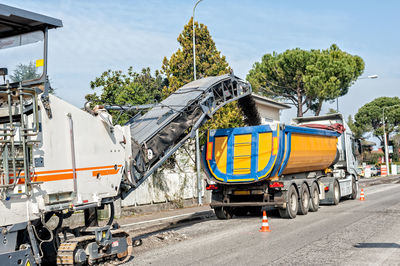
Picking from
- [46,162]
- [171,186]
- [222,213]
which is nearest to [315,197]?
[222,213]

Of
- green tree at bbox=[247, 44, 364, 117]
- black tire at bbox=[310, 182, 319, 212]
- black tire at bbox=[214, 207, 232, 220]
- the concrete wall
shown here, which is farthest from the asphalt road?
green tree at bbox=[247, 44, 364, 117]

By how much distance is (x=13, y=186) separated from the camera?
6758 mm

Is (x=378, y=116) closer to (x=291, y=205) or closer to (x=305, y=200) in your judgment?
(x=305, y=200)

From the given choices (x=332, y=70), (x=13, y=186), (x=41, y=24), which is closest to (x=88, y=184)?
(x=13, y=186)

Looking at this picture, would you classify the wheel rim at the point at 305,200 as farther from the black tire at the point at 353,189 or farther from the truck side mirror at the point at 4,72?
the truck side mirror at the point at 4,72

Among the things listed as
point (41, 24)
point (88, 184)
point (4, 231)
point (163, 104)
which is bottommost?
point (4, 231)

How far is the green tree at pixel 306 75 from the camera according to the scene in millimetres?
38062

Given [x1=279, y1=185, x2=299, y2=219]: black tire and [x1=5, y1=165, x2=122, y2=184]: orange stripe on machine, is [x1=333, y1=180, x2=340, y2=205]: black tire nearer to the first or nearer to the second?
[x1=279, y1=185, x2=299, y2=219]: black tire

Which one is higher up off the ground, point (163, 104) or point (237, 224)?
point (163, 104)

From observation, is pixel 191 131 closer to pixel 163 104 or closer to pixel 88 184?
pixel 163 104

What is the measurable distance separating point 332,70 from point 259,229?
29.2m

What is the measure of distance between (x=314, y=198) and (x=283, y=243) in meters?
6.86

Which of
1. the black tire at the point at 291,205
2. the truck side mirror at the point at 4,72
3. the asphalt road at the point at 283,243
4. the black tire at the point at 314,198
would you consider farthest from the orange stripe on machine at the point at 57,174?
the black tire at the point at 314,198

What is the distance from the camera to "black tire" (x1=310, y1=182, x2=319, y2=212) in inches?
625
